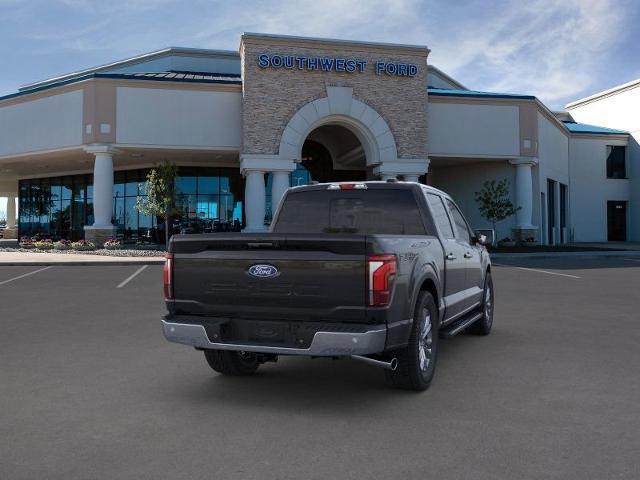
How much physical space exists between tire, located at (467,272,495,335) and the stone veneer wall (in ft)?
66.9

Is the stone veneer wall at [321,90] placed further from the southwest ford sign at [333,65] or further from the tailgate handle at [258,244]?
the tailgate handle at [258,244]

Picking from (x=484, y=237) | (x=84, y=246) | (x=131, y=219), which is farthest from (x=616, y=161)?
(x=484, y=237)

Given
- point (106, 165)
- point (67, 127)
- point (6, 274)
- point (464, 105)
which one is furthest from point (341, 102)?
point (6, 274)

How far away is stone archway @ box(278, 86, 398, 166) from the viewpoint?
27.8 metres

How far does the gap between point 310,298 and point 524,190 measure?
29399 mm

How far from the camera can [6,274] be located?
18.0 m

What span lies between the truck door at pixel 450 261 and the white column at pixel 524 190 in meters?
26.3

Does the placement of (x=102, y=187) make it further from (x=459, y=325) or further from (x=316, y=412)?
(x=316, y=412)

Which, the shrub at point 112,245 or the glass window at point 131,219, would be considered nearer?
the shrub at point 112,245

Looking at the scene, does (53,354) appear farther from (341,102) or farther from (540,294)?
(341,102)

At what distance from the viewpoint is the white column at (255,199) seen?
27906 mm

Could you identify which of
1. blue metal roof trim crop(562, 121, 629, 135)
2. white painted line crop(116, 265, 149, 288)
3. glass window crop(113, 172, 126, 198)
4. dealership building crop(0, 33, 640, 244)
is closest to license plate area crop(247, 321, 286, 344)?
white painted line crop(116, 265, 149, 288)

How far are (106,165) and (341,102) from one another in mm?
11508

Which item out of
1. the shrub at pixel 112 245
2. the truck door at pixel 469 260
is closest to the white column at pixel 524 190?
the shrub at pixel 112 245
